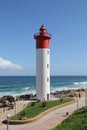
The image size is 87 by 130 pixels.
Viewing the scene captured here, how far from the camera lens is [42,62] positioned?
35.8m

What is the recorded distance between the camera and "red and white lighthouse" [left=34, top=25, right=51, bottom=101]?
3588 centimetres

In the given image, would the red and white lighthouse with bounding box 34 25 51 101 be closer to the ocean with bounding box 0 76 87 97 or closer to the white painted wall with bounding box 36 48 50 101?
the white painted wall with bounding box 36 48 50 101

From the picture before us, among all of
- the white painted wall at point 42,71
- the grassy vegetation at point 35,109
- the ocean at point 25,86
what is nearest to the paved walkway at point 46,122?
the grassy vegetation at point 35,109

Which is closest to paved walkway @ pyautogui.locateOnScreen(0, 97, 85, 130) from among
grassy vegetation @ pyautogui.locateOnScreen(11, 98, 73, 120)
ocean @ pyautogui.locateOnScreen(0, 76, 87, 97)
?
grassy vegetation @ pyautogui.locateOnScreen(11, 98, 73, 120)

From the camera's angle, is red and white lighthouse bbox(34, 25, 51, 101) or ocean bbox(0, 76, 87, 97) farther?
ocean bbox(0, 76, 87, 97)

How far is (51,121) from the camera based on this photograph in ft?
84.2

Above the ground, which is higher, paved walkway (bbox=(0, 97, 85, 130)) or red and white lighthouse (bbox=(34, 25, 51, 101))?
red and white lighthouse (bbox=(34, 25, 51, 101))

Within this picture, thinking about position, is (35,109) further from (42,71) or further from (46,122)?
(42,71)

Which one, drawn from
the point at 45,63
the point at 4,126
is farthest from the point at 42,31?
the point at 4,126

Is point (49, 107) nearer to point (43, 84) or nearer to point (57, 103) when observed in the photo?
point (57, 103)

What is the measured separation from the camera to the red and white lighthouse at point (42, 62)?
35.9 metres

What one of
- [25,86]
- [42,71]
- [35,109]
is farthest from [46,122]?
[25,86]

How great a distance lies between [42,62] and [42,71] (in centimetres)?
116

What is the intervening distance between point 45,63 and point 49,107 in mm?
7056
